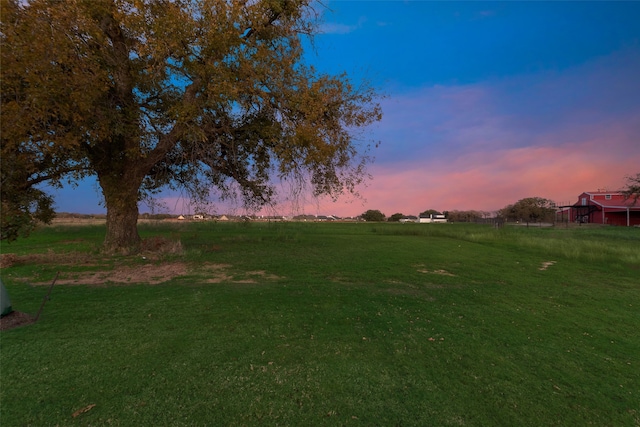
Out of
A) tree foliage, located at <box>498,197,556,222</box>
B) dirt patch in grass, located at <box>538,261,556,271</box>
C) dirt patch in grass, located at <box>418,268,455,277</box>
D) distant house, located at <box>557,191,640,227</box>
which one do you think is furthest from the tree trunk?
tree foliage, located at <box>498,197,556,222</box>

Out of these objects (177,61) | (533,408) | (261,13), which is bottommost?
(533,408)

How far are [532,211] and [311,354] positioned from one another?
12133 centimetres

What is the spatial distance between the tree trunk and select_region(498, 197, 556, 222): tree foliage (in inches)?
4398

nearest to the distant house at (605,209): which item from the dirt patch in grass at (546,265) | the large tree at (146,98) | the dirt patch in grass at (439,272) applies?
the dirt patch in grass at (546,265)

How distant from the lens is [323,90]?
12.9 metres

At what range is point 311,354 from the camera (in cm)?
493

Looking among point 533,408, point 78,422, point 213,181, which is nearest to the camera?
point 78,422

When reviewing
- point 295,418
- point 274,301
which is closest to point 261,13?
point 274,301

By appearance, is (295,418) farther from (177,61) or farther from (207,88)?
(177,61)

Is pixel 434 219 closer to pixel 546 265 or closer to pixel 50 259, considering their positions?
pixel 546 265

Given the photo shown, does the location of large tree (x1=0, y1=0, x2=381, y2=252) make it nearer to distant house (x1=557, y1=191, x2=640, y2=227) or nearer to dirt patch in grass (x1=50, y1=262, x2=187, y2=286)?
dirt patch in grass (x1=50, y1=262, x2=187, y2=286)

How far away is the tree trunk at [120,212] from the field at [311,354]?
4.31m

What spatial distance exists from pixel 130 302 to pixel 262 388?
4950 millimetres

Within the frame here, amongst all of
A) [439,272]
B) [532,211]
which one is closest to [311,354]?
[439,272]
